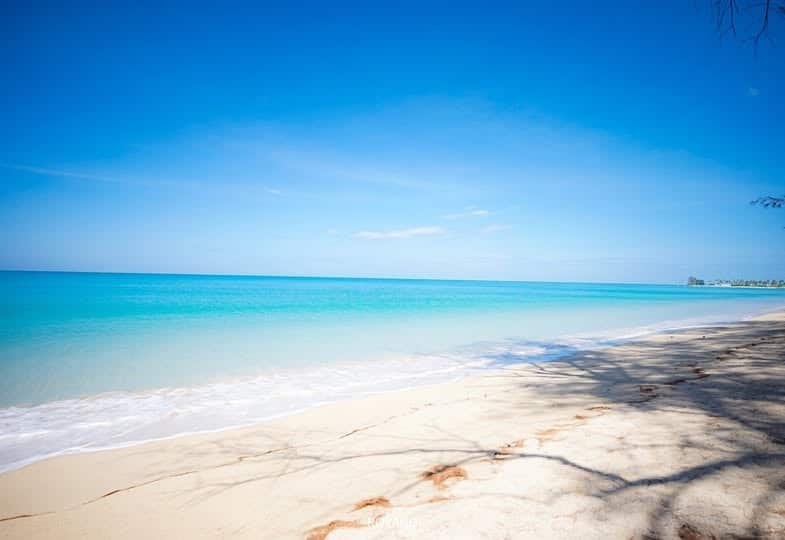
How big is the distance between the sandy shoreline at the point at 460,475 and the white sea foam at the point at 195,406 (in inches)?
16.6

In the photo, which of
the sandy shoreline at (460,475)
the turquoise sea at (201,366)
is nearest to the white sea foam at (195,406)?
the turquoise sea at (201,366)

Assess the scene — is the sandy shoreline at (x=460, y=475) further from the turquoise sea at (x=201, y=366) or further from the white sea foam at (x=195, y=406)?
the turquoise sea at (x=201, y=366)

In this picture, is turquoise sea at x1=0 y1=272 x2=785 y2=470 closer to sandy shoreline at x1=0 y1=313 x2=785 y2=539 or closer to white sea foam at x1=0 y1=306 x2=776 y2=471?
white sea foam at x1=0 y1=306 x2=776 y2=471

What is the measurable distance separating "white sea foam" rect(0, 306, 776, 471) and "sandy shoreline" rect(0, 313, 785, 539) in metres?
0.42

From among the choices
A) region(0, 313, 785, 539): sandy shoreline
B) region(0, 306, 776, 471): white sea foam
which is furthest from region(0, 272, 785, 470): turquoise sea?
region(0, 313, 785, 539): sandy shoreline

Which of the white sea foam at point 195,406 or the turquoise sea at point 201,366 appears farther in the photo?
the turquoise sea at point 201,366

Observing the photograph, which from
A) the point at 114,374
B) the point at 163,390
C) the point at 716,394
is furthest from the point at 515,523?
the point at 114,374

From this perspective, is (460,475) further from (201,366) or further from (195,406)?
(201,366)

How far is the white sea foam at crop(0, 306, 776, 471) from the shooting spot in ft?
13.2

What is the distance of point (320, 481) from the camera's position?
2.76 metres

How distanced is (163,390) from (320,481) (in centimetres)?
497

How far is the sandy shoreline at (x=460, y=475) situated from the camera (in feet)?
6.23

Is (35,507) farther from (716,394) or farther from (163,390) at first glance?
(716,394)

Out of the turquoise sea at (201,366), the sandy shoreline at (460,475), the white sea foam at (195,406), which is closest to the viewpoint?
the sandy shoreline at (460,475)
